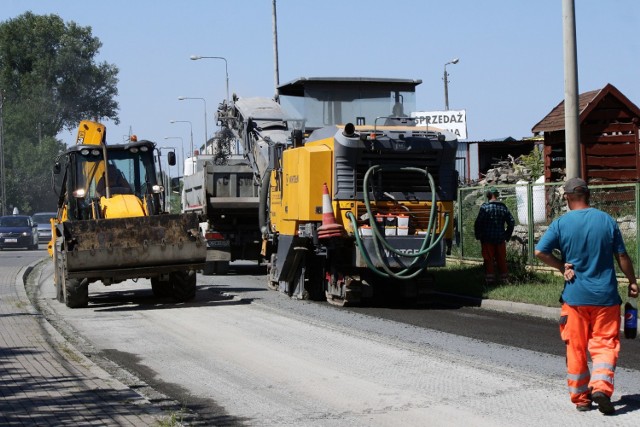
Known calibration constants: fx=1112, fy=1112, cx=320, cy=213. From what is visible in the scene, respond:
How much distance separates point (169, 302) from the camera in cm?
1923

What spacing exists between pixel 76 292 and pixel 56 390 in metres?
8.73

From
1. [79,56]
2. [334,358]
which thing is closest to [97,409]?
[334,358]

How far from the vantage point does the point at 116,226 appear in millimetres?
17797

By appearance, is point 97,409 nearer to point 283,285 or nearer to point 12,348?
point 12,348

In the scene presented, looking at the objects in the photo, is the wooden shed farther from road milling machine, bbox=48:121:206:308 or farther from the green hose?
road milling machine, bbox=48:121:206:308

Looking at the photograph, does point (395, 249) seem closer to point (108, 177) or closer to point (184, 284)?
point (184, 284)

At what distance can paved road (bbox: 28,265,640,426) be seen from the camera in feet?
27.9

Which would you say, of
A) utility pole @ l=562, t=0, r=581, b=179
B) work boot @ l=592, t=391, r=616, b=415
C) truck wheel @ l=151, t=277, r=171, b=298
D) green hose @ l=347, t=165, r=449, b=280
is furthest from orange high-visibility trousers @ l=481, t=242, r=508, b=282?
work boot @ l=592, t=391, r=616, b=415

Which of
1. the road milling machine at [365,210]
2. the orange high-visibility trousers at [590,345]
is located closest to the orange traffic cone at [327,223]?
the road milling machine at [365,210]

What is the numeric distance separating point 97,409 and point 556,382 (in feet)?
13.1

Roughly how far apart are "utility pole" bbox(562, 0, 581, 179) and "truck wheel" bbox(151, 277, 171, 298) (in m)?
7.57

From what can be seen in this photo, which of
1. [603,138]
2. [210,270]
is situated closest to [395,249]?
[210,270]

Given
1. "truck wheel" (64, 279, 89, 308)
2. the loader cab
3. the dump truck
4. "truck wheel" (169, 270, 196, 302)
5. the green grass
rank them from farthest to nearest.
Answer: the dump truck < the loader cab < "truck wheel" (169, 270, 196, 302) < "truck wheel" (64, 279, 89, 308) < the green grass

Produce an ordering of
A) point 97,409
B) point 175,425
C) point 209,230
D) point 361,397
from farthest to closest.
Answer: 1. point 209,230
2. point 361,397
3. point 97,409
4. point 175,425
